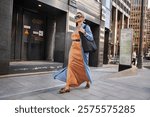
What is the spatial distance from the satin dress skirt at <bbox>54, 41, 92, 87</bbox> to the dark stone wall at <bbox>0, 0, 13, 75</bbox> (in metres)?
2.85

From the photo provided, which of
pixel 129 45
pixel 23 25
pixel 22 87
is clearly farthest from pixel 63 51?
pixel 22 87

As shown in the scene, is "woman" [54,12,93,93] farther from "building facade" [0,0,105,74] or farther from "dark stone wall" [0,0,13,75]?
"building facade" [0,0,105,74]

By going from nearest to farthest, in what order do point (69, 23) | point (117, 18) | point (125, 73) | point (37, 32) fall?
1. point (125, 73)
2. point (69, 23)
3. point (37, 32)
4. point (117, 18)

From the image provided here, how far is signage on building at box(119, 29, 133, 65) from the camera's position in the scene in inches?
474

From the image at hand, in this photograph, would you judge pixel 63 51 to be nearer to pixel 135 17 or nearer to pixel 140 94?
pixel 140 94

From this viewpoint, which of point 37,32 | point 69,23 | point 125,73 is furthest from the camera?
point 37,32

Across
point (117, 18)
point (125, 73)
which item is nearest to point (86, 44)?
point (125, 73)

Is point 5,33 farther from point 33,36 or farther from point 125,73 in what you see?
point 125,73

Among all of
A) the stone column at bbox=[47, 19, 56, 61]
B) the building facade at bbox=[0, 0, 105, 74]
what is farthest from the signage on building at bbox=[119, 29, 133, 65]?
the stone column at bbox=[47, 19, 56, 61]

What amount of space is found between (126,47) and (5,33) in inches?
281

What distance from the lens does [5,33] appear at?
7785mm

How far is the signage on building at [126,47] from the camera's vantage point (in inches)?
474

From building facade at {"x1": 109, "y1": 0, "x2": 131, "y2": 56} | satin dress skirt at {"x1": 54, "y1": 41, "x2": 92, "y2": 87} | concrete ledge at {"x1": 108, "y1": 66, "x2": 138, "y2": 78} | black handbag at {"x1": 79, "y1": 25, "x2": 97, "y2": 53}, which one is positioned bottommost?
concrete ledge at {"x1": 108, "y1": 66, "x2": 138, "y2": 78}

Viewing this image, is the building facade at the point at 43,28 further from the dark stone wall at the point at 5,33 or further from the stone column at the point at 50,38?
the dark stone wall at the point at 5,33
